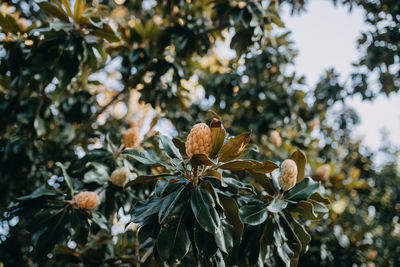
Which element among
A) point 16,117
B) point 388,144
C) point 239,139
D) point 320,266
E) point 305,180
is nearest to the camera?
point 239,139

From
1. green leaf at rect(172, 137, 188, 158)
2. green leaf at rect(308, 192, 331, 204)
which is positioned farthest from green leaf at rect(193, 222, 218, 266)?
green leaf at rect(308, 192, 331, 204)

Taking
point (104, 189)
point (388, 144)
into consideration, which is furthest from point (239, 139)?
point (388, 144)

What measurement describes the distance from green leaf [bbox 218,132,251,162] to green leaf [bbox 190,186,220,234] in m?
0.22

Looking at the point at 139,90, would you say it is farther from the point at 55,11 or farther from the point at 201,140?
the point at 201,140

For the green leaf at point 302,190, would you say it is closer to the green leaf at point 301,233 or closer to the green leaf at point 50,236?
the green leaf at point 301,233

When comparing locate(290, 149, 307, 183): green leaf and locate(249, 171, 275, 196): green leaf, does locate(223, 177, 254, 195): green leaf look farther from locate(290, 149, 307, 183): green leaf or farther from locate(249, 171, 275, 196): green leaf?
locate(290, 149, 307, 183): green leaf

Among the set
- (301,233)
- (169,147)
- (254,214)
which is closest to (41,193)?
(169,147)

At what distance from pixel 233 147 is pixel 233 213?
1.12ft

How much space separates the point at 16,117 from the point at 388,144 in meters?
10.3

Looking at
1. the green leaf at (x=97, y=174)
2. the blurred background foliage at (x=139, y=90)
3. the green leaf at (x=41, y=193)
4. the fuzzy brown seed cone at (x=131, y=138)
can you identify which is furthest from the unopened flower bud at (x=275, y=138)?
the green leaf at (x=41, y=193)

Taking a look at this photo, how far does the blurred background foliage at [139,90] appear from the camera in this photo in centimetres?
254

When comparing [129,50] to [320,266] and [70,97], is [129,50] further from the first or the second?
[320,266]

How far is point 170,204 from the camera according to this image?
5.05 feet

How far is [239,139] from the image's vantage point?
5.21 feet
